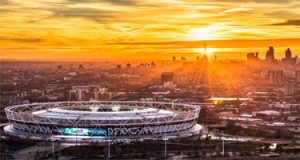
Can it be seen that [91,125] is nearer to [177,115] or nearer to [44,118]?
[44,118]

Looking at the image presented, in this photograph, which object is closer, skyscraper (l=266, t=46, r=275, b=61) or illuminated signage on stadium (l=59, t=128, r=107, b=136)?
illuminated signage on stadium (l=59, t=128, r=107, b=136)

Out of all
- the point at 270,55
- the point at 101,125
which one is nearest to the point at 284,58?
the point at 270,55

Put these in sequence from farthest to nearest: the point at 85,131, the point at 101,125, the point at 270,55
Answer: the point at 270,55 → the point at 85,131 → the point at 101,125

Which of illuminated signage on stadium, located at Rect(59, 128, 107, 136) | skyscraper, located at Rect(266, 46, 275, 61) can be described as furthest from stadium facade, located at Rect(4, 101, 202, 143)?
skyscraper, located at Rect(266, 46, 275, 61)

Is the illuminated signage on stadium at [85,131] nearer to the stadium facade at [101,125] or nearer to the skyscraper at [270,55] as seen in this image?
the stadium facade at [101,125]

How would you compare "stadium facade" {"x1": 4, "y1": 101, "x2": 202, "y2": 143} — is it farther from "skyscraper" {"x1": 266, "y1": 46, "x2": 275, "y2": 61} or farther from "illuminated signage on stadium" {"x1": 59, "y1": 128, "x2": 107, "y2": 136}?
"skyscraper" {"x1": 266, "y1": 46, "x2": 275, "y2": 61}

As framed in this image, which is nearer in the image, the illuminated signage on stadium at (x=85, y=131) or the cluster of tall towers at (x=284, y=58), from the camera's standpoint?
the illuminated signage on stadium at (x=85, y=131)

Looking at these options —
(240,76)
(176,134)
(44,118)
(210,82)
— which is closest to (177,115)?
(176,134)

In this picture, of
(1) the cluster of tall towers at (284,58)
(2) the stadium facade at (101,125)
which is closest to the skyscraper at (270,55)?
(1) the cluster of tall towers at (284,58)

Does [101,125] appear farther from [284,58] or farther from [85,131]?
[284,58]
